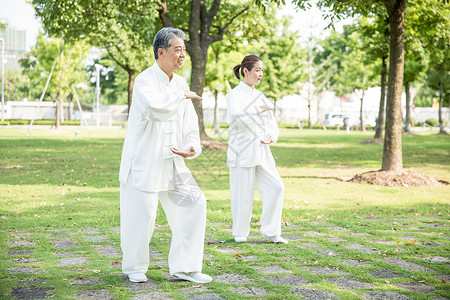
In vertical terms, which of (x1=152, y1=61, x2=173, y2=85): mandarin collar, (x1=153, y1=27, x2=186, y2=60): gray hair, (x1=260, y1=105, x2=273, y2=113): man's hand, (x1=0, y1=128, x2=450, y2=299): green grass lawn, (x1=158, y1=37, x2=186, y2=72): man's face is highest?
(x1=153, y1=27, x2=186, y2=60): gray hair

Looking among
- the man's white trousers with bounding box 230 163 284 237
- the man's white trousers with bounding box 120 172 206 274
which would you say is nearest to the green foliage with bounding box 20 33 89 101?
the man's white trousers with bounding box 230 163 284 237

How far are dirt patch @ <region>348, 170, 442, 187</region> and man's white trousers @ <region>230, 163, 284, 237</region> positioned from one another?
6.55 metres

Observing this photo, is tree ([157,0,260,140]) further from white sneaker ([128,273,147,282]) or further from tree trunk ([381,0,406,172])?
white sneaker ([128,273,147,282])

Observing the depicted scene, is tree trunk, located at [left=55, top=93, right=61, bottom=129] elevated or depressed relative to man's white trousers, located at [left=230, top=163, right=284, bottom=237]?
elevated

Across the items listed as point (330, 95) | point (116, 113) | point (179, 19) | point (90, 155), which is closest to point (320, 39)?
point (330, 95)

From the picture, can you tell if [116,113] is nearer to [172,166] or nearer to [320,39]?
[320,39]

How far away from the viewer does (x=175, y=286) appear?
4.44m

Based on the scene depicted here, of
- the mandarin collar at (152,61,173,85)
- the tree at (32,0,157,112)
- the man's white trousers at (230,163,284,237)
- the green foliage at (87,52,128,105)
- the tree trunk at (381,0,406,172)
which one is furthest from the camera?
the green foliage at (87,52,128,105)

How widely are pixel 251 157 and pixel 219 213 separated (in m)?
2.19

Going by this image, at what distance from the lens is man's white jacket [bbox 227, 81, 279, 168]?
6340 millimetres

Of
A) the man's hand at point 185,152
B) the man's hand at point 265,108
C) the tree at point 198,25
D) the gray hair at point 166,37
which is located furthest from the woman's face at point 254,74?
the tree at point 198,25

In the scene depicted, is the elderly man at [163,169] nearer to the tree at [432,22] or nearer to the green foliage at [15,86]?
the tree at [432,22]

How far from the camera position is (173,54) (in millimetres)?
4484

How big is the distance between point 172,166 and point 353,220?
427 centimetres
